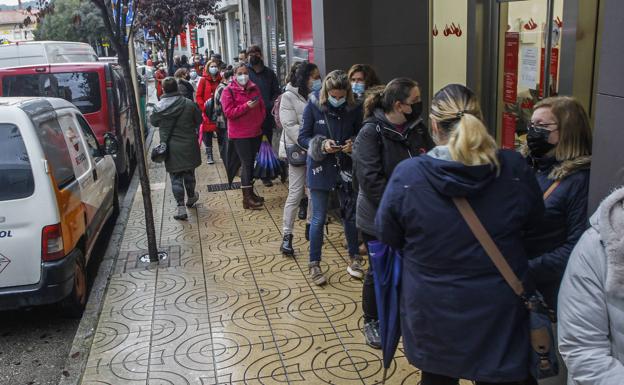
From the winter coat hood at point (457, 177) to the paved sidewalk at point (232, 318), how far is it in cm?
203

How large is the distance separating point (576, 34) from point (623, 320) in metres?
3.08

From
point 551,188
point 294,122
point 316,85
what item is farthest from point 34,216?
point 551,188

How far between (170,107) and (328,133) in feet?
10.4

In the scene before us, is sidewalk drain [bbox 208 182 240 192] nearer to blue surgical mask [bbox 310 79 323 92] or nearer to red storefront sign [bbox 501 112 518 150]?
blue surgical mask [bbox 310 79 323 92]

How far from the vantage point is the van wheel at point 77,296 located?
5.50 m

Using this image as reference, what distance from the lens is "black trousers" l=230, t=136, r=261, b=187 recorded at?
8.44m

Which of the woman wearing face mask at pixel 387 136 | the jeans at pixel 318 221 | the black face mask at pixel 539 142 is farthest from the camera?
the jeans at pixel 318 221

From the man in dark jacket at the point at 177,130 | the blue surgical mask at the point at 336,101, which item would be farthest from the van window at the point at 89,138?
the blue surgical mask at the point at 336,101

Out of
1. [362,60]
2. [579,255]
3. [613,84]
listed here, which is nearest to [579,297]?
[579,255]

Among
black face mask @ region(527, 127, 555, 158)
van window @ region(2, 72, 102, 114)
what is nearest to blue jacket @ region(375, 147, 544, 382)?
black face mask @ region(527, 127, 555, 158)

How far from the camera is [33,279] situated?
16.2 feet

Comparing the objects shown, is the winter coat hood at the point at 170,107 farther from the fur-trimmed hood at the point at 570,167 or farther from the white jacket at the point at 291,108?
the fur-trimmed hood at the point at 570,167

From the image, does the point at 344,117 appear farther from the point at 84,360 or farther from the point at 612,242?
the point at 612,242

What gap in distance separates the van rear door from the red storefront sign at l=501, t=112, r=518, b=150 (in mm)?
4130
